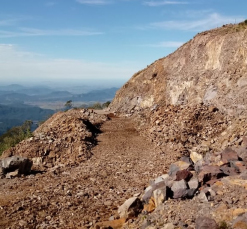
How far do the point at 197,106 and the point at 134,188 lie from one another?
13.0 metres

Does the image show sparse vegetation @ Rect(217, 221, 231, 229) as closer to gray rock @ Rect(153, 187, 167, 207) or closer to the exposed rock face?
gray rock @ Rect(153, 187, 167, 207)

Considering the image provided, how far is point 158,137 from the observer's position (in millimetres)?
23312

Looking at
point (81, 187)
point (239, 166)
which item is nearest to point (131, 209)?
point (81, 187)

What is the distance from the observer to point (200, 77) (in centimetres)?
2828

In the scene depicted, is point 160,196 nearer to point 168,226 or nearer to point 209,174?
point 168,226

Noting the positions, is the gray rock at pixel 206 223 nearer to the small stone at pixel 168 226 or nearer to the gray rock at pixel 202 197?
the small stone at pixel 168 226

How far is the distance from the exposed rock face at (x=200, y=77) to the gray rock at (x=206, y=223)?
15712 mm

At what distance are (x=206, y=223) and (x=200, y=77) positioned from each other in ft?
72.1

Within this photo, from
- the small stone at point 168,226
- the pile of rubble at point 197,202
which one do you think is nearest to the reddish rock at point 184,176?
the pile of rubble at point 197,202

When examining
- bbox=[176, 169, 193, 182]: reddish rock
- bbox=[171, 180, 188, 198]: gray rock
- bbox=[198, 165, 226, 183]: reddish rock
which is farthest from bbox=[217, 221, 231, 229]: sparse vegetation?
bbox=[176, 169, 193, 182]: reddish rock

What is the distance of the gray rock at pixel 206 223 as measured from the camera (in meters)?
7.93

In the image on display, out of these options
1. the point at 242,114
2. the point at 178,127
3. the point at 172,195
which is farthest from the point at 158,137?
the point at 172,195

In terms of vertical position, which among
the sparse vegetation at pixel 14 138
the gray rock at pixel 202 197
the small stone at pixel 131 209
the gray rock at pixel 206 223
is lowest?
the sparse vegetation at pixel 14 138

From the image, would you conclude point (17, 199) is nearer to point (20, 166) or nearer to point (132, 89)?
point (20, 166)
